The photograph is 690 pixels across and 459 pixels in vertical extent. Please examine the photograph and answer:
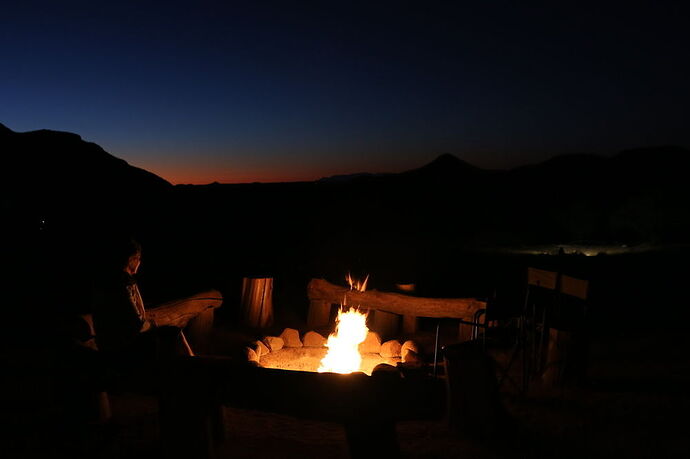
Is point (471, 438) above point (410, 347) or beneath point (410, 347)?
beneath

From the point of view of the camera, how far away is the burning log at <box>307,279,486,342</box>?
26.0ft

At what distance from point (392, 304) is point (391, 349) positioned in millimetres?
939

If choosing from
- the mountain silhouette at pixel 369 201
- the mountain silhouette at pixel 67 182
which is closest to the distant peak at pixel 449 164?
the mountain silhouette at pixel 369 201

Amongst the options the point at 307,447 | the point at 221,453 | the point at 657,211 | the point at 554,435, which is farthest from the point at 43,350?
the point at 657,211

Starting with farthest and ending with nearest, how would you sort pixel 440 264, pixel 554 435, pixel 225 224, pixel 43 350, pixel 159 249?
pixel 225 224 < pixel 159 249 < pixel 440 264 < pixel 43 350 < pixel 554 435

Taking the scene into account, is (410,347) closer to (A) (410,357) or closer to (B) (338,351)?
(A) (410,357)

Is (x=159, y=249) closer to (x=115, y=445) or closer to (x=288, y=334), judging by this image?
(x=288, y=334)

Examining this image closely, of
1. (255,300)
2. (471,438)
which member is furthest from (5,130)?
(471,438)

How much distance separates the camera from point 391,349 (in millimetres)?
7754

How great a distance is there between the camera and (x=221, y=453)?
4.44 m

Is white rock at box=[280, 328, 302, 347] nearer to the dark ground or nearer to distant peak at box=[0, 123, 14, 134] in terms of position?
the dark ground

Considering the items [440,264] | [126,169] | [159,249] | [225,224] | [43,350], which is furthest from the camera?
[126,169]

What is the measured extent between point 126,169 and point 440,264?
113 feet

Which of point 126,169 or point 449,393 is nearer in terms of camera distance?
point 449,393
